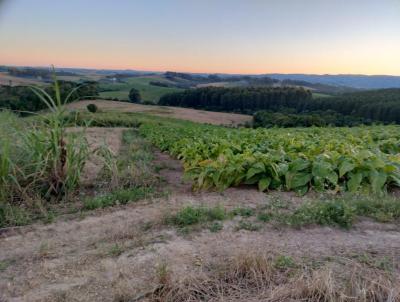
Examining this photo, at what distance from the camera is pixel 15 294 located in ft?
7.30

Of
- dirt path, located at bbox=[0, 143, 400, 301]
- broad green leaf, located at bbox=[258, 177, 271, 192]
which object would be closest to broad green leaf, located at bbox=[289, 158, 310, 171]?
broad green leaf, located at bbox=[258, 177, 271, 192]

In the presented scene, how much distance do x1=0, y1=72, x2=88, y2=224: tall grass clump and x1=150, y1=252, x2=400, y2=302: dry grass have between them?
252cm

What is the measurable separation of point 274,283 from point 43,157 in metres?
3.27

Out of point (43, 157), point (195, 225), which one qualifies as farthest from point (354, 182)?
point (43, 157)

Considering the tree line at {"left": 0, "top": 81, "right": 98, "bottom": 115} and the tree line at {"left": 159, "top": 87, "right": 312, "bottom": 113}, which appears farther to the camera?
the tree line at {"left": 159, "top": 87, "right": 312, "bottom": 113}

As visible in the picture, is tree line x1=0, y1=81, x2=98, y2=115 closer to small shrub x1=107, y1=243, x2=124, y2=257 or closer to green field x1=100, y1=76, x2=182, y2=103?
small shrub x1=107, y1=243, x2=124, y2=257

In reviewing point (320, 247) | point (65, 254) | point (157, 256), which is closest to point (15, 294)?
point (65, 254)

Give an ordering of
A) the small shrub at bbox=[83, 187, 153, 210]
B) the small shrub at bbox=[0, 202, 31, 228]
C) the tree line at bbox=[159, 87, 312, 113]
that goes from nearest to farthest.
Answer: the small shrub at bbox=[0, 202, 31, 228]
the small shrub at bbox=[83, 187, 153, 210]
the tree line at bbox=[159, 87, 312, 113]

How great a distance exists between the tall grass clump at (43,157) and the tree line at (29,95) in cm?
30

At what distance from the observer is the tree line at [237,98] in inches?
2067

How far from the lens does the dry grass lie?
6.96 feet

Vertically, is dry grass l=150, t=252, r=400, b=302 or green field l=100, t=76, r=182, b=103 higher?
dry grass l=150, t=252, r=400, b=302

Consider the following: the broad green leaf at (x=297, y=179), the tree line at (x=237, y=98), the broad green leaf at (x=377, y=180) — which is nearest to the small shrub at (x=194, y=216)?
the broad green leaf at (x=297, y=179)

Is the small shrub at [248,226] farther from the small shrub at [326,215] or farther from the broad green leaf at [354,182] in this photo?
the broad green leaf at [354,182]
